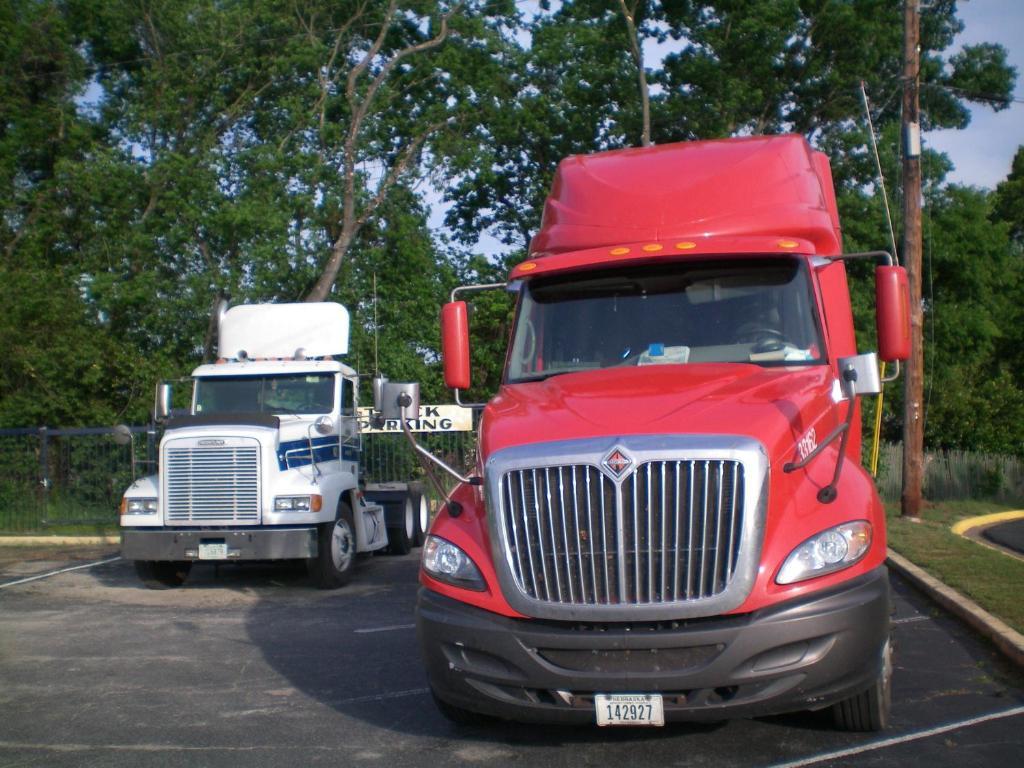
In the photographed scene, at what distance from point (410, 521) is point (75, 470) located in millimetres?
7840

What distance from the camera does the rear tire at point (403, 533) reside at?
16.7m

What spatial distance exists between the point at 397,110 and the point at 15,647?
79.7ft

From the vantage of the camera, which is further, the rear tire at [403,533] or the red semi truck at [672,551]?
the rear tire at [403,533]

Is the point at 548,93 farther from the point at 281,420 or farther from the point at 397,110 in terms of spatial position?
the point at 281,420

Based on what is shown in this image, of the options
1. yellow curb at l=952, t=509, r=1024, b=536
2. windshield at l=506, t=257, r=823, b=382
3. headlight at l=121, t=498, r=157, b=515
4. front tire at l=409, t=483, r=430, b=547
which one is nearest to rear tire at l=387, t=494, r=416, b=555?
front tire at l=409, t=483, r=430, b=547

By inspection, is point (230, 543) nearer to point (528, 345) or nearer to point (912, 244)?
point (528, 345)

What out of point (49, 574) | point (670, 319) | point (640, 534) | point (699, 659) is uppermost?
point (670, 319)

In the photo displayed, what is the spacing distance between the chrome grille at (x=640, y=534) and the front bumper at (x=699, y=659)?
0.17 m

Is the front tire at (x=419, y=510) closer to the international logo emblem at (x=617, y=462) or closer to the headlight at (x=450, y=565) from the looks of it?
the headlight at (x=450, y=565)

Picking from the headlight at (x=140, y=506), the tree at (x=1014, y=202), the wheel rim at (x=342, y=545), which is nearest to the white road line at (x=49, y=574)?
the headlight at (x=140, y=506)

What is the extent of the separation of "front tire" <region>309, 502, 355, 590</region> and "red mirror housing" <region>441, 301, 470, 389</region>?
241 inches

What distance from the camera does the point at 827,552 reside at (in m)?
5.39

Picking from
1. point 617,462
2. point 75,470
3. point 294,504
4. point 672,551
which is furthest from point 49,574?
point 672,551

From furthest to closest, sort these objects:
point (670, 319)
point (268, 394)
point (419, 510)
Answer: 1. point (419, 510)
2. point (268, 394)
3. point (670, 319)
